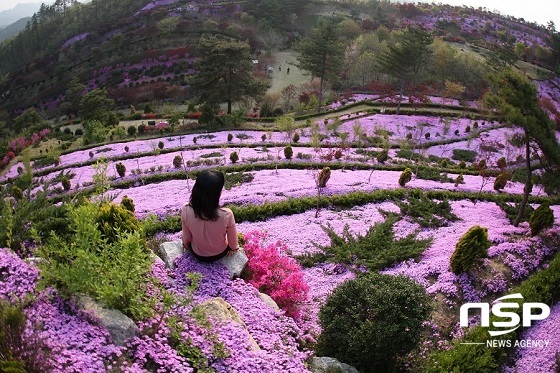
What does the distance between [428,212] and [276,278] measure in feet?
23.7

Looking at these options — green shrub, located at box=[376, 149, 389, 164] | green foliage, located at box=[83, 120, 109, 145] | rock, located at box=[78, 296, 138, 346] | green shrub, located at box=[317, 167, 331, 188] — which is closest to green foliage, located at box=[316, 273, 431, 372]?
rock, located at box=[78, 296, 138, 346]

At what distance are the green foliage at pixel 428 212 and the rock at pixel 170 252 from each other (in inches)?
311

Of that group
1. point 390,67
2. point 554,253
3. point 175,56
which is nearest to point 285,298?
point 554,253

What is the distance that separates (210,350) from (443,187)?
13934mm

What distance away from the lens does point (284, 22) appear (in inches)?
2714

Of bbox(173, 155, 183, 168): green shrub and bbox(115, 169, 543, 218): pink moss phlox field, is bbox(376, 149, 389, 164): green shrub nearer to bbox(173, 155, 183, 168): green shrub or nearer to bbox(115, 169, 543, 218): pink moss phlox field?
bbox(115, 169, 543, 218): pink moss phlox field

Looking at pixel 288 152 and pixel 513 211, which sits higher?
pixel 513 211

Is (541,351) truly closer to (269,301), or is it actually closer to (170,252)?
(269,301)

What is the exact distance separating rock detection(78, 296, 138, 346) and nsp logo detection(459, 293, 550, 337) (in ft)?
21.4

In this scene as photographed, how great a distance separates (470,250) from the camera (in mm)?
9062

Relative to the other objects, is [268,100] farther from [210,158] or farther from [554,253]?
[554,253]

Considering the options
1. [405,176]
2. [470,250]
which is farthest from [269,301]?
[405,176]

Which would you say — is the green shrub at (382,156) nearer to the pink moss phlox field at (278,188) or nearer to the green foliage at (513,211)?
the pink moss phlox field at (278,188)

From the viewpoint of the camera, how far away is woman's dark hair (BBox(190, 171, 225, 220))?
6332 millimetres
